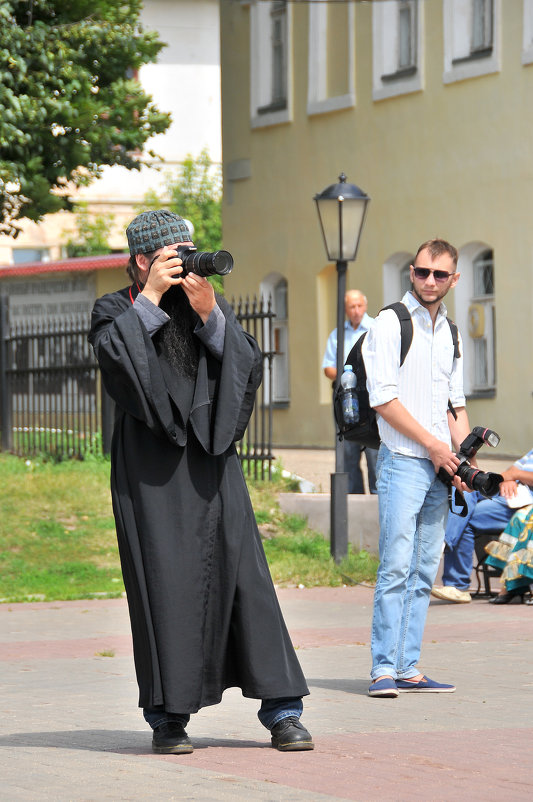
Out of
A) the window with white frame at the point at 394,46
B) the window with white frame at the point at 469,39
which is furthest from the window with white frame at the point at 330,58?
the window with white frame at the point at 469,39

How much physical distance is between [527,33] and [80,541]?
1066cm

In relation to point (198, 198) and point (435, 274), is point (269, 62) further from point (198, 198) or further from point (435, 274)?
point (435, 274)

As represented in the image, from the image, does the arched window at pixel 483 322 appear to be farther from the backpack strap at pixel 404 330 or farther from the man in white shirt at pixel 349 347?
the backpack strap at pixel 404 330

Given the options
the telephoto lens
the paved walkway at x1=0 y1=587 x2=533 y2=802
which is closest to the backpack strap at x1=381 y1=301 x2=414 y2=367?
the paved walkway at x1=0 y1=587 x2=533 y2=802

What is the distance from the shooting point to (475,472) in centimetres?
750

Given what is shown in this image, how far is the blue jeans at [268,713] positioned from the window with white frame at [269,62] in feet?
68.0

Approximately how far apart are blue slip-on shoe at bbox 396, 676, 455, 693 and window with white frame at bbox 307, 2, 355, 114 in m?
17.9

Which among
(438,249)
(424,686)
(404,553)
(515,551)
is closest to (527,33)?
(515,551)

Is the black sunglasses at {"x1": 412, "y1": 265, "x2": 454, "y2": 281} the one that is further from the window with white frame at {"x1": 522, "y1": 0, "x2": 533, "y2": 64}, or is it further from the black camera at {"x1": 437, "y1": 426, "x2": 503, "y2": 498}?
the window with white frame at {"x1": 522, "y1": 0, "x2": 533, "y2": 64}

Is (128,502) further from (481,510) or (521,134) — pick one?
(521,134)

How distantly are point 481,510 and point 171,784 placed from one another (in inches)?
245

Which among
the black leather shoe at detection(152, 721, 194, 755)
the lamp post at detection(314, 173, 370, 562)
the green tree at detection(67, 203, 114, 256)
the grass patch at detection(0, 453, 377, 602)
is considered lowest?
the grass patch at detection(0, 453, 377, 602)

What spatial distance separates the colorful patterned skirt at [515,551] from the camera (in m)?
10.9

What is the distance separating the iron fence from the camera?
17625mm
